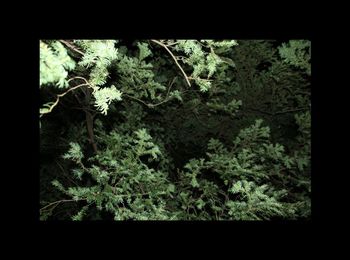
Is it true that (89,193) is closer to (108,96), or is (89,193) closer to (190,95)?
(108,96)

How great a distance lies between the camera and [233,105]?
5730 millimetres

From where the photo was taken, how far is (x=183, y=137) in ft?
22.8

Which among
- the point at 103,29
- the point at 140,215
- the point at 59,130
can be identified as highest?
the point at 103,29

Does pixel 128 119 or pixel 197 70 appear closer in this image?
pixel 197 70

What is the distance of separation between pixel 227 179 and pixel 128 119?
221cm

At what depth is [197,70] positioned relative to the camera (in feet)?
11.0

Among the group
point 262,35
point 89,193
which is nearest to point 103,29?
point 262,35

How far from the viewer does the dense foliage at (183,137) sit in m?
4.31

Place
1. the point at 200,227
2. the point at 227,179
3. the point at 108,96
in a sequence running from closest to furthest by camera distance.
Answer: the point at 108,96
the point at 200,227
the point at 227,179

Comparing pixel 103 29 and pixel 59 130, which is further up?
pixel 103 29

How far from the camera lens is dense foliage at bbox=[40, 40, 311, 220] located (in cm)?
431

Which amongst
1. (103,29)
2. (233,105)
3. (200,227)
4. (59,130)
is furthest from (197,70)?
(59,130)

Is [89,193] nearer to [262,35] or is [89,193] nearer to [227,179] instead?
[227,179]

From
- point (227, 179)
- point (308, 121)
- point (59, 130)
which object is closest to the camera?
point (227, 179)
